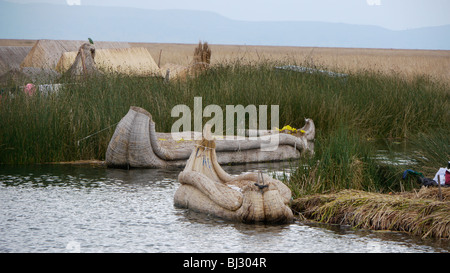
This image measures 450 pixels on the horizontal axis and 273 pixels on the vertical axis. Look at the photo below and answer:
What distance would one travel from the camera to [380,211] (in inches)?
276

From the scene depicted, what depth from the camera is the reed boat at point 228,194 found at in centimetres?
698

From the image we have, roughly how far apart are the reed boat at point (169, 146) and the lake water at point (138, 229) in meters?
1.47

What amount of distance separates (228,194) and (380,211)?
160 centimetres

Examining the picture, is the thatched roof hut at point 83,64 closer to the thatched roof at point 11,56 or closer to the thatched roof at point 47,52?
the thatched roof at point 47,52

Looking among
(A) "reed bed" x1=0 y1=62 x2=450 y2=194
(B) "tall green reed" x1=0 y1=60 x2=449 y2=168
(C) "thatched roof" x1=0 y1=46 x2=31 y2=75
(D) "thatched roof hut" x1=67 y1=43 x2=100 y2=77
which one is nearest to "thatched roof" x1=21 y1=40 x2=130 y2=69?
(C) "thatched roof" x1=0 y1=46 x2=31 y2=75

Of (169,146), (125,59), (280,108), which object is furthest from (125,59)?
(169,146)

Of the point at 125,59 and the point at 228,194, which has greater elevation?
the point at 125,59

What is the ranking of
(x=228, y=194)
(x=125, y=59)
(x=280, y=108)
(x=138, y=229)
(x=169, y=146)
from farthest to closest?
(x=125, y=59) < (x=280, y=108) < (x=169, y=146) < (x=228, y=194) < (x=138, y=229)

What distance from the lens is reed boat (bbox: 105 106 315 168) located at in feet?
34.7

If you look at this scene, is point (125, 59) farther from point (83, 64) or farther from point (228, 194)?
point (228, 194)

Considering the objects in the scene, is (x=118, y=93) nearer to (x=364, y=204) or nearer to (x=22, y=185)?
(x=22, y=185)

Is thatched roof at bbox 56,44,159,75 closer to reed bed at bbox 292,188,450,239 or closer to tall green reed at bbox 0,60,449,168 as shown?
tall green reed at bbox 0,60,449,168

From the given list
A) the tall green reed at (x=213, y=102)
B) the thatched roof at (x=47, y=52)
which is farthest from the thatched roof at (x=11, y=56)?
the tall green reed at (x=213, y=102)
